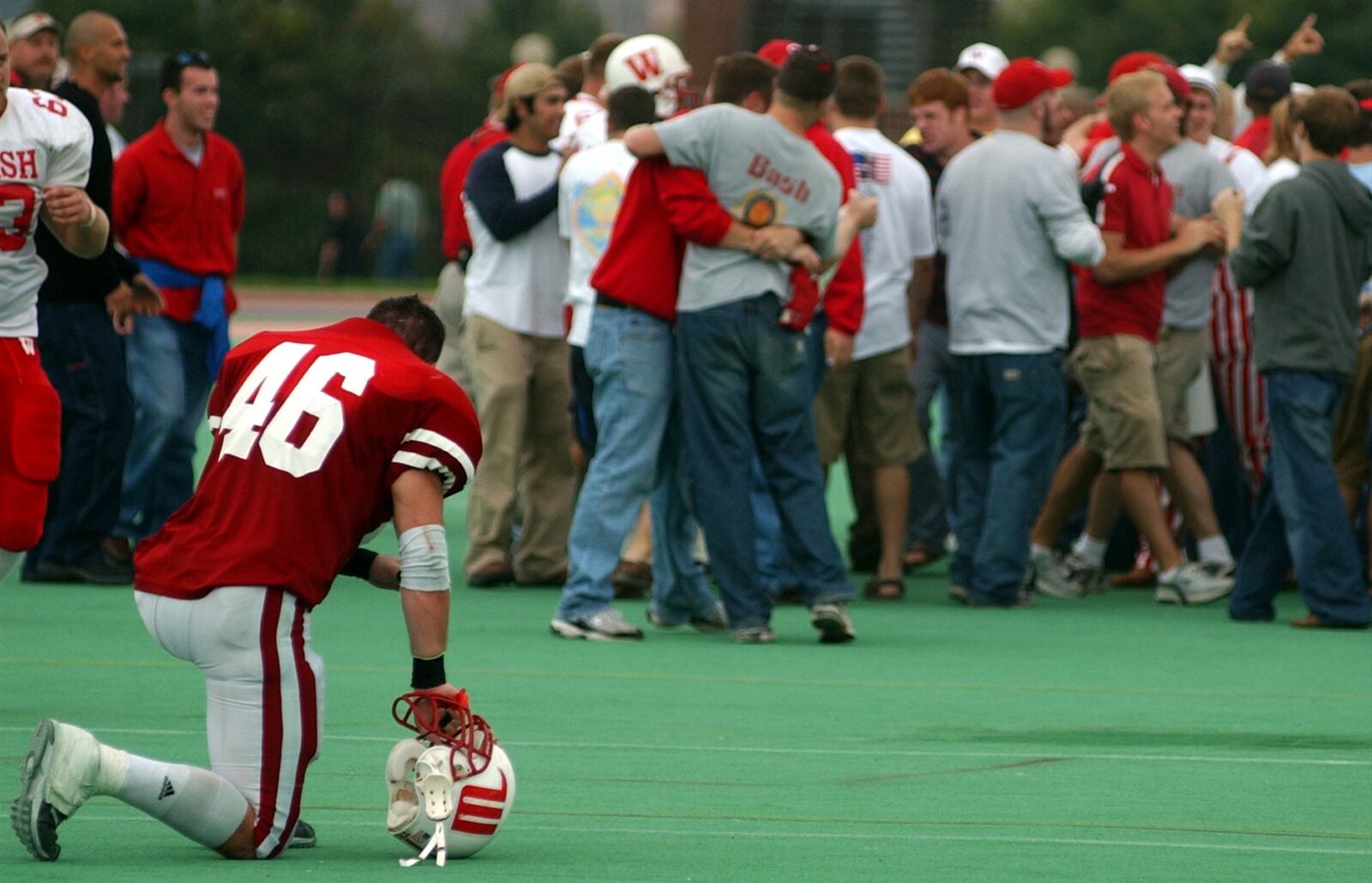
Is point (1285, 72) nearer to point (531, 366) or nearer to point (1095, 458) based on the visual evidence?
point (1095, 458)

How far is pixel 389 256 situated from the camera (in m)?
40.3

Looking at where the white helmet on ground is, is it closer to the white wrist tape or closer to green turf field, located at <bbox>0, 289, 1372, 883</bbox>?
green turf field, located at <bbox>0, 289, 1372, 883</bbox>

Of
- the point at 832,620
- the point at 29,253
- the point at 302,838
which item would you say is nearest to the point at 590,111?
the point at 832,620

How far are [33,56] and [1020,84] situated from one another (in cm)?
446

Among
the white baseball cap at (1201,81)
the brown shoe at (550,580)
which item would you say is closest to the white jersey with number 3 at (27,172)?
the brown shoe at (550,580)

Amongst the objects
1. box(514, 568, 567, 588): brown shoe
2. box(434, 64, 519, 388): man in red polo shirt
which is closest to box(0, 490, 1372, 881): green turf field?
box(514, 568, 567, 588): brown shoe

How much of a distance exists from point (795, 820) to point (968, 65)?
8.19 m

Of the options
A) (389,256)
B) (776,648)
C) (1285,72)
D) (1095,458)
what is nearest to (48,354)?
(776,648)

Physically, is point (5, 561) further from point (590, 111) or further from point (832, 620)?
point (590, 111)

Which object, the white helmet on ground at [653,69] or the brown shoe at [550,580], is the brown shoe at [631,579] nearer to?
the brown shoe at [550,580]

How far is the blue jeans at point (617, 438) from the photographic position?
9.27 metres

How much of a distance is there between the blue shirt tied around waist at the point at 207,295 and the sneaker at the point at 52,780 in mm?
6471

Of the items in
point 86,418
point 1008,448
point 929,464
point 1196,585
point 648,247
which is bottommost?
point 1196,585

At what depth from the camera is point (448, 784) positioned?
17.5 ft
